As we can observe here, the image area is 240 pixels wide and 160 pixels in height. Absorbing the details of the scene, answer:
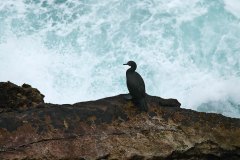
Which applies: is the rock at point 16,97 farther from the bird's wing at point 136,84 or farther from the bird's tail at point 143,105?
the bird's tail at point 143,105

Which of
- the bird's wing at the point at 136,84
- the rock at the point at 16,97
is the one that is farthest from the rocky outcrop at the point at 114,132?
the bird's wing at the point at 136,84

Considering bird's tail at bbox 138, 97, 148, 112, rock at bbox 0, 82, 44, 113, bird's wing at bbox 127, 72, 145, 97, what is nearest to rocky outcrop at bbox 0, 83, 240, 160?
rock at bbox 0, 82, 44, 113

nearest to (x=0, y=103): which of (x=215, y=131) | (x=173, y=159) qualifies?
(x=173, y=159)

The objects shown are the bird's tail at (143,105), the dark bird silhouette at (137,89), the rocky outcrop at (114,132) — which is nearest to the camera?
the rocky outcrop at (114,132)

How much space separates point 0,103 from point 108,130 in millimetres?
3886

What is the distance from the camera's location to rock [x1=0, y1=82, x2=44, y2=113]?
15266mm

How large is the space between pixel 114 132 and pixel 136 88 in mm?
2419

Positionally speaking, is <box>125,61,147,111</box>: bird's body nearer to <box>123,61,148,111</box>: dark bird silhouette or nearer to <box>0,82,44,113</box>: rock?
<box>123,61,148,111</box>: dark bird silhouette

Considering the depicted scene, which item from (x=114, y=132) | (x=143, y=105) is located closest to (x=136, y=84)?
(x=143, y=105)

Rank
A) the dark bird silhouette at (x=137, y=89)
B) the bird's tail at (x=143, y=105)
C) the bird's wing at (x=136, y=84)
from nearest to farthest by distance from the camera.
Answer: the bird's tail at (x=143, y=105)
the dark bird silhouette at (x=137, y=89)
the bird's wing at (x=136, y=84)

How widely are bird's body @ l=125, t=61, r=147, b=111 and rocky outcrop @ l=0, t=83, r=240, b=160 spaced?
0.25 m

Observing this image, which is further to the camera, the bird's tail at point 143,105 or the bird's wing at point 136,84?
the bird's wing at point 136,84

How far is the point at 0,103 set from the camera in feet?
50.0

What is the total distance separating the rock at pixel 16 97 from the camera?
50.1 feet
